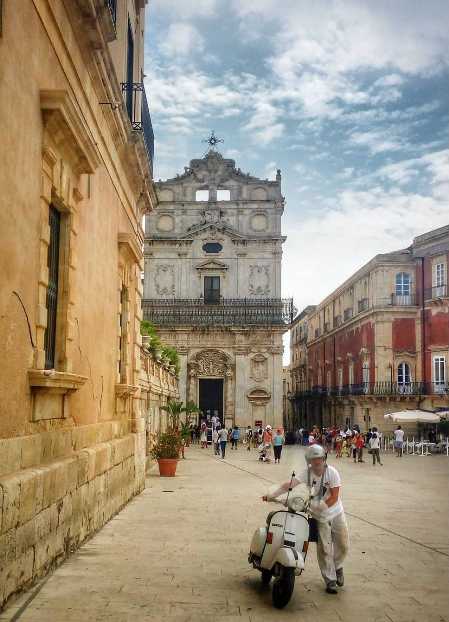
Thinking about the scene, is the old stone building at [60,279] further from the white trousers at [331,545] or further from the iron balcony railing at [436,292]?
the iron balcony railing at [436,292]

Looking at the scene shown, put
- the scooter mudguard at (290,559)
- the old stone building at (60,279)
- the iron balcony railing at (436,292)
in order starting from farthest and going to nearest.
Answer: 1. the iron balcony railing at (436,292)
2. the scooter mudguard at (290,559)
3. the old stone building at (60,279)

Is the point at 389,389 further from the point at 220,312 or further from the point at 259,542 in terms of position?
the point at 259,542

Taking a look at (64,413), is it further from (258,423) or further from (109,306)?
(258,423)

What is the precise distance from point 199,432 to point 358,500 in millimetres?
27882

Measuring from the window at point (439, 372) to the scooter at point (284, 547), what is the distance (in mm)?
34318

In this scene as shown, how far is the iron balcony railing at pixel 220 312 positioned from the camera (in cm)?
4406

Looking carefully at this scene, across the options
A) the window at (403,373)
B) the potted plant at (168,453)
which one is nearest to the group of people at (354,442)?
the window at (403,373)

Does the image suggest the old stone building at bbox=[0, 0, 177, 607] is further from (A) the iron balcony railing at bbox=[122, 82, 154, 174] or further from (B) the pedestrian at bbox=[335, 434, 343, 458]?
(B) the pedestrian at bbox=[335, 434, 343, 458]

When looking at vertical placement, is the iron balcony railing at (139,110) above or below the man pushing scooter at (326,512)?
above

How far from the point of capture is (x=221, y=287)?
45062 millimetres

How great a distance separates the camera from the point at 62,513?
7.38m

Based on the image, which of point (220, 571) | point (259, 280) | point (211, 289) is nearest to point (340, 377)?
point (259, 280)

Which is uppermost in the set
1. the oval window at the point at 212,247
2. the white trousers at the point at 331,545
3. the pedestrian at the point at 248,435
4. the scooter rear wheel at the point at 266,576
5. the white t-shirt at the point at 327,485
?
the oval window at the point at 212,247

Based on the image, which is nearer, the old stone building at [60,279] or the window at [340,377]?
the old stone building at [60,279]
